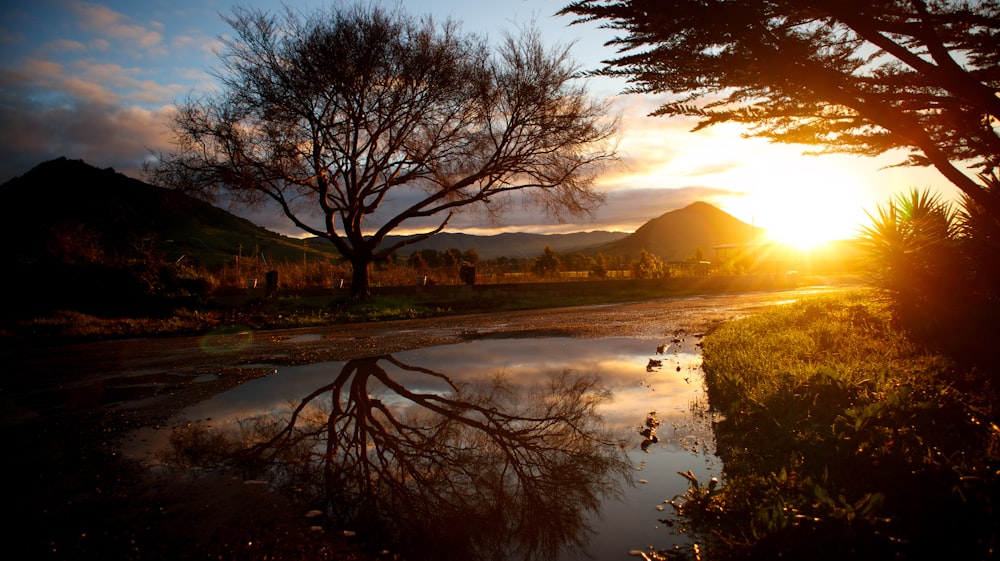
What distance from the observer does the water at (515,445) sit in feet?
11.0

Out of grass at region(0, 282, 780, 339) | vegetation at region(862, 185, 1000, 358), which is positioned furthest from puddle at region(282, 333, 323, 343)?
vegetation at region(862, 185, 1000, 358)

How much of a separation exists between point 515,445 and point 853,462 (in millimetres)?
2418

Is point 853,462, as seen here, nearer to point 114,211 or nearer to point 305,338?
point 305,338

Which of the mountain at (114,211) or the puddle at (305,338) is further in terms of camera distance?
the mountain at (114,211)

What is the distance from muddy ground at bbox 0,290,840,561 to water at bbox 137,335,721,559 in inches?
20.4

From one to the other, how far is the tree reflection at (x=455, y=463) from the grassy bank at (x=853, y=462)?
87 centimetres

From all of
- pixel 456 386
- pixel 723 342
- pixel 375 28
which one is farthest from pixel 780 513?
pixel 375 28

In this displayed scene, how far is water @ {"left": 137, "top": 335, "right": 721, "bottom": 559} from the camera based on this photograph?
3359 millimetres

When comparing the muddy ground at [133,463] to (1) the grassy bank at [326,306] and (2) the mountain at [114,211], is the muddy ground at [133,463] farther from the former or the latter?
(2) the mountain at [114,211]

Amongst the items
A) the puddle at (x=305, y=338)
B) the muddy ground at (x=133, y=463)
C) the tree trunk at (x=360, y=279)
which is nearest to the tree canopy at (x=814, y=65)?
the muddy ground at (x=133, y=463)

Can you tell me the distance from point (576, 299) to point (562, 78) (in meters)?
8.57

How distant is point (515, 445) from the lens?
4.78 metres

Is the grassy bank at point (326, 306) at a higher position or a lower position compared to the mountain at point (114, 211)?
lower

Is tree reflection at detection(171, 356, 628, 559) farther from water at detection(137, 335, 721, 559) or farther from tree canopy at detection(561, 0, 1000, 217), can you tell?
tree canopy at detection(561, 0, 1000, 217)
